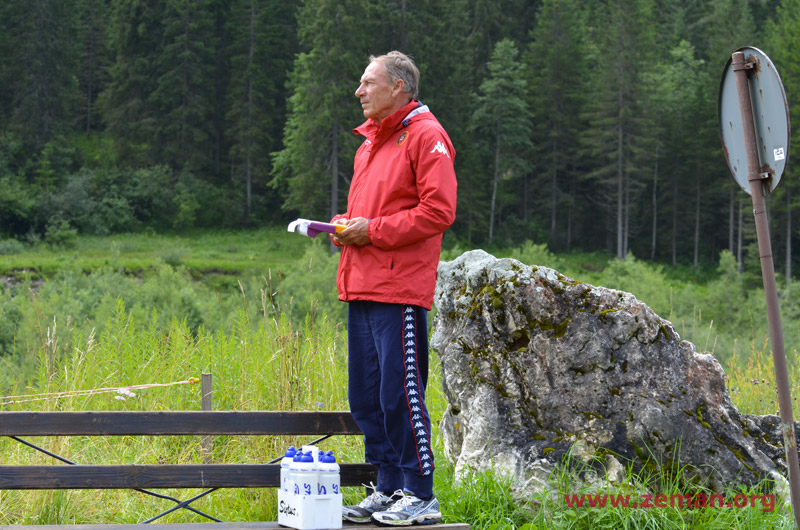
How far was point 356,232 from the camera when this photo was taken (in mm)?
3066

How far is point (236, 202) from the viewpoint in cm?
5159

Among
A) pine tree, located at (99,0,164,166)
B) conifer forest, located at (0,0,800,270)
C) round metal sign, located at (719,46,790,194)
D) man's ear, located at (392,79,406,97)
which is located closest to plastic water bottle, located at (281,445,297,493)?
man's ear, located at (392,79,406,97)

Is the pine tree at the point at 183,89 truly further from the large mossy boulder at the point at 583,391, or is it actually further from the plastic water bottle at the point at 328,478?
the plastic water bottle at the point at 328,478

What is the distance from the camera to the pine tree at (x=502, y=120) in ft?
176

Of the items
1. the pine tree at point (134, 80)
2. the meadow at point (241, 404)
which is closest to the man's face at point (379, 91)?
the meadow at point (241, 404)

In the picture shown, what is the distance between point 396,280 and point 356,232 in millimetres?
218

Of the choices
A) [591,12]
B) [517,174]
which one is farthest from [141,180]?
[591,12]

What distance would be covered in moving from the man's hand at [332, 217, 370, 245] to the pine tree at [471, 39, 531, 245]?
4977 cm

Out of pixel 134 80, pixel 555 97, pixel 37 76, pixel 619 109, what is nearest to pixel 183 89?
→ pixel 134 80

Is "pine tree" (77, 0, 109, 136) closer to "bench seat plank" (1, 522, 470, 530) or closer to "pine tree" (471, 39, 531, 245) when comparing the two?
"pine tree" (471, 39, 531, 245)

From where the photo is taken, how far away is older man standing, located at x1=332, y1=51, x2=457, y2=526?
10.1 feet

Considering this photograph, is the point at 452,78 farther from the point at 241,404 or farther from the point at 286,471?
the point at 286,471

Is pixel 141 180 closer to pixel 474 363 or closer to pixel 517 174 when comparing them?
pixel 517 174

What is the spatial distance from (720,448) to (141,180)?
48157 millimetres
